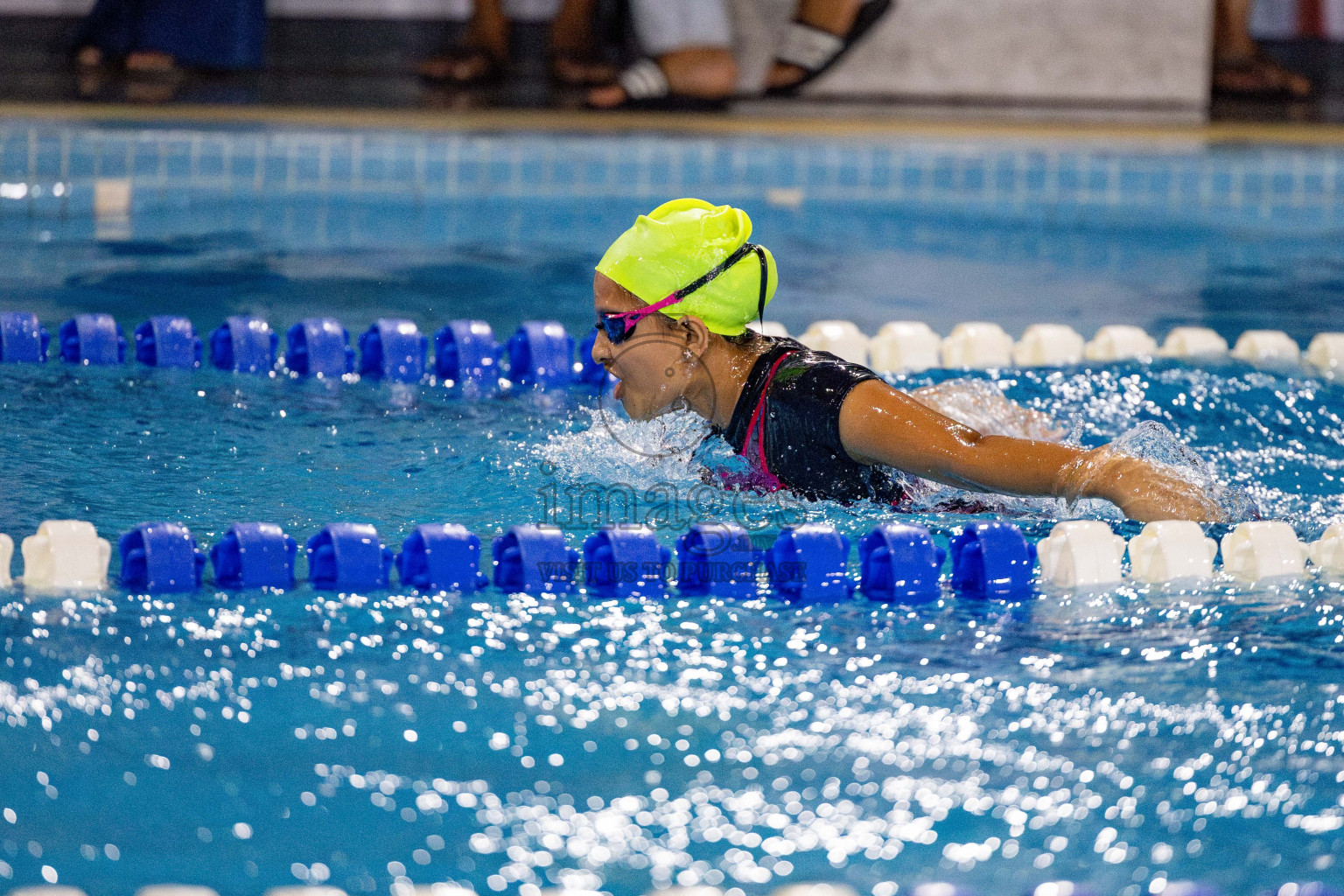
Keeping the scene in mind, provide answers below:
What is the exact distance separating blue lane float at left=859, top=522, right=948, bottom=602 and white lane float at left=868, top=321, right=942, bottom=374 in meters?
1.85

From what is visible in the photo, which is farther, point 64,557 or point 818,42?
point 818,42

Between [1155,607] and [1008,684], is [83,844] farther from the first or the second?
[1155,607]

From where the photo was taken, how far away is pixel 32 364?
14.2ft

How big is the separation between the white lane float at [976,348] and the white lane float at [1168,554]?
1.83 metres

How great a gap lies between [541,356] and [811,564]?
190cm

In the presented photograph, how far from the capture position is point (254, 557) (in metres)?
2.73

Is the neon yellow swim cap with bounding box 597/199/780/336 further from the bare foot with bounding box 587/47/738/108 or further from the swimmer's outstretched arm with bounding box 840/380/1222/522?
the bare foot with bounding box 587/47/738/108

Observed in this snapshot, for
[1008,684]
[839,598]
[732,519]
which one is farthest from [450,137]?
[1008,684]

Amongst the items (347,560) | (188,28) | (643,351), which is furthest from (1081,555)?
(188,28)

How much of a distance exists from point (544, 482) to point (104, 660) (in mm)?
1232

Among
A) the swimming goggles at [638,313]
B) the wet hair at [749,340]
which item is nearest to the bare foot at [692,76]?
the wet hair at [749,340]

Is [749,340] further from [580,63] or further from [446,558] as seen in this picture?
[580,63]

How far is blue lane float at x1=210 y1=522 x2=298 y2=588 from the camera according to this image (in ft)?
8.97

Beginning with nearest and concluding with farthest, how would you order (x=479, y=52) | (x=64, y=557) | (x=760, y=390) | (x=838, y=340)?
1. (x=64, y=557)
2. (x=760, y=390)
3. (x=838, y=340)
4. (x=479, y=52)
